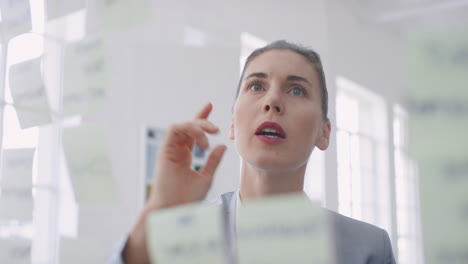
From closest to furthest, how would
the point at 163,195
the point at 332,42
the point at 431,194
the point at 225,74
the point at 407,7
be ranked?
the point at 431,194 < the point at 163,195 < the point at 407,7 < the point at 225,74 < the point at 332,42

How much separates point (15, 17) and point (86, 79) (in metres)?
0.26

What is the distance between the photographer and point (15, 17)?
66cm

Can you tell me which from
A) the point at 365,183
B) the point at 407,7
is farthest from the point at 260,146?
the point at 365,183

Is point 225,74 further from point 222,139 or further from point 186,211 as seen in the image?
point 186,211

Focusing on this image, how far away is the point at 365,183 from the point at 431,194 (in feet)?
9.63

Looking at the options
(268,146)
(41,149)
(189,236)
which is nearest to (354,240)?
(268,146)

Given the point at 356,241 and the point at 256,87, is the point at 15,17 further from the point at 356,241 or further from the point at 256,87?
the point at 356,241

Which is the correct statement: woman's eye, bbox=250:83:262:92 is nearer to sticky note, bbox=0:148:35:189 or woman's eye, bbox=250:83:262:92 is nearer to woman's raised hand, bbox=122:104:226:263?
woman's raised hand, bbox=122:104:226:263

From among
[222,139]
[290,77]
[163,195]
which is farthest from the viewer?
[222,139]

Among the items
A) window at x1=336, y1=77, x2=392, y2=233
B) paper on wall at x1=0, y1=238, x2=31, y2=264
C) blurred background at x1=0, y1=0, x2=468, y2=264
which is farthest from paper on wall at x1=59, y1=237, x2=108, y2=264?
window at x1=336, y1=77, x2=392, y2=233

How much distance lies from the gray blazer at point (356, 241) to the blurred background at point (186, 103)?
0.19ft

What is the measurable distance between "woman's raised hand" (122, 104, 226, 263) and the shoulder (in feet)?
0.63

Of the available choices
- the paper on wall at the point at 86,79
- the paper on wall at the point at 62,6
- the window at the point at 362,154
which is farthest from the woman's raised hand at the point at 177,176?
the window at the point at 362,154

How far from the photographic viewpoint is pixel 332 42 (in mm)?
2234
